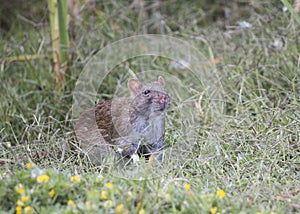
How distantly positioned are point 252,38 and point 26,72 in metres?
2.16

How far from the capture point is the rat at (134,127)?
429cm

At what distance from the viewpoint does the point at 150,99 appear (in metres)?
4.31

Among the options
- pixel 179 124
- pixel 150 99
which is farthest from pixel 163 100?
pixel 179 124

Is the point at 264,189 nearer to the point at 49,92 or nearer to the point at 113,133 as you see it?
the point at 113,133

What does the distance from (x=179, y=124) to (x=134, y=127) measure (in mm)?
871

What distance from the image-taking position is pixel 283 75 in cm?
536

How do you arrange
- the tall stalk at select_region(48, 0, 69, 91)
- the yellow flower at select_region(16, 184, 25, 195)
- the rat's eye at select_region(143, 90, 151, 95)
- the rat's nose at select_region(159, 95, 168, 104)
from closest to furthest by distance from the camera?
1. the yellow flower at select_region(16, 184, 25, 195)
2. the rat's nose at select_region(159, 95, 168, 104)
3. the rat's eye at select_region(143, 90, 151, 95)
4. the tall stalk at select_region(48, 0, 69, 91)

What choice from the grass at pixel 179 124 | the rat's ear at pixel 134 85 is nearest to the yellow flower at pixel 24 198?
the grass at pixel 179 124

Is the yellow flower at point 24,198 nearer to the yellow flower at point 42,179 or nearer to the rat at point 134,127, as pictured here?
the yellow flower at point 42,179

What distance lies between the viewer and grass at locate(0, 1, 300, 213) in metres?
3.34

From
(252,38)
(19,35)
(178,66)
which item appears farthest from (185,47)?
(19,35)

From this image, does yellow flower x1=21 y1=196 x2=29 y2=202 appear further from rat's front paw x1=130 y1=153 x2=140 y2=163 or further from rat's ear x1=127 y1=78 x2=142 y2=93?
rat's ear x1=127 y1=78 x2=142 y2=93

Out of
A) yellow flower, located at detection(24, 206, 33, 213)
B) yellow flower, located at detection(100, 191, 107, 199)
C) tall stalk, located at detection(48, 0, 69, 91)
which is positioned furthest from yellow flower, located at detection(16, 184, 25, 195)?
tall stalk, located at detection(48, 0, 69, 91)

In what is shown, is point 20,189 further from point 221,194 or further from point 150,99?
point 150,99
